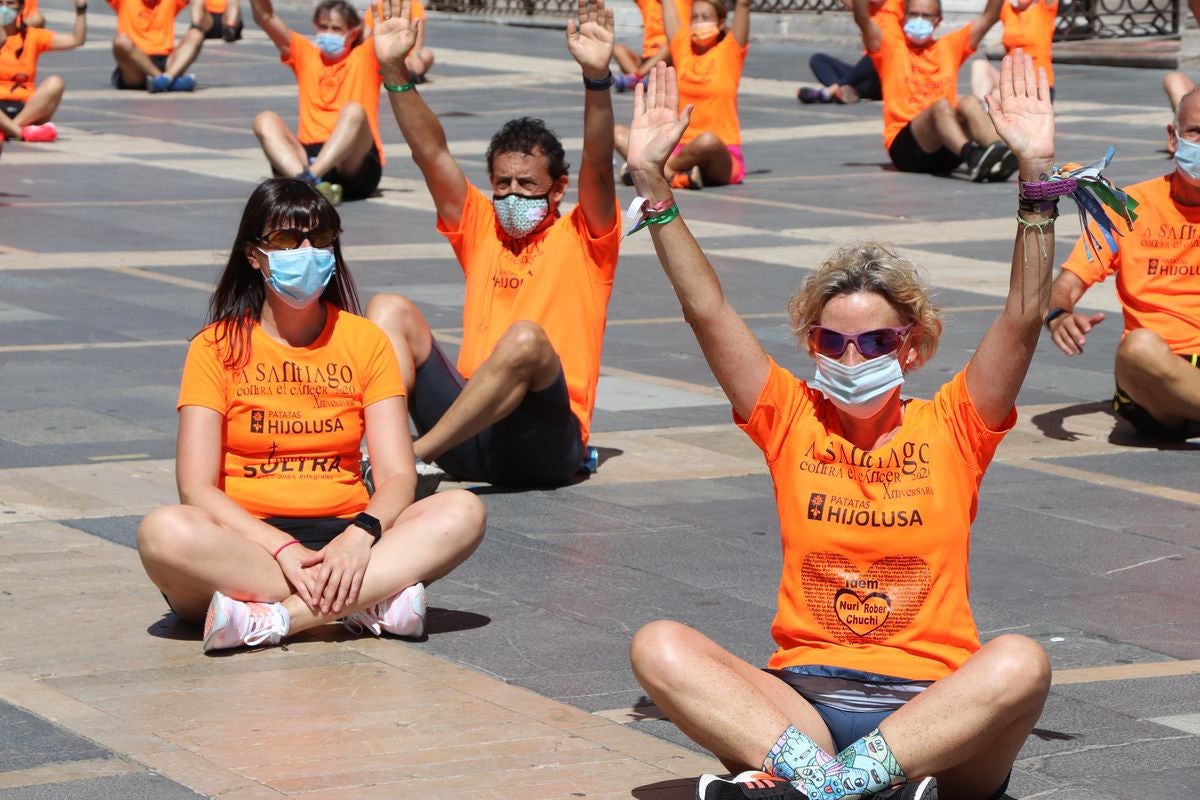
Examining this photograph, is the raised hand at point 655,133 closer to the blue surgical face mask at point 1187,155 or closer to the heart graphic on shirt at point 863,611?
the heart graphic on shirt at point 863,611

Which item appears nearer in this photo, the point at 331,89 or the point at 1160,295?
the point at 1160,295

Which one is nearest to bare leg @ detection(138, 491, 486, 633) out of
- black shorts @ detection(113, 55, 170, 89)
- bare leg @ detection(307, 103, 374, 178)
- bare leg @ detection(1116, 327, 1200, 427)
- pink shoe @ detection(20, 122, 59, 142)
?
bare leg @ detection(1116, 327, 1200, 427)

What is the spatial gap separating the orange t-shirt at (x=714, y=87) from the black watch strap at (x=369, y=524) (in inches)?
499

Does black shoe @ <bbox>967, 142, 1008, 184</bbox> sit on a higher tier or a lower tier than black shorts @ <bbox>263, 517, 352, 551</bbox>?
lower

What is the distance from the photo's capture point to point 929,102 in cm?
1945

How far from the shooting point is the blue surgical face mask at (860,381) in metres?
4.66

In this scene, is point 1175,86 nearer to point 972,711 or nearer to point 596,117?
point 596,117

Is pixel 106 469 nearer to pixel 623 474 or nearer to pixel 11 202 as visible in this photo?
pixel 623 474

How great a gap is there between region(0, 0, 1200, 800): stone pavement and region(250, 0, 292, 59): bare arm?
6.22 ft

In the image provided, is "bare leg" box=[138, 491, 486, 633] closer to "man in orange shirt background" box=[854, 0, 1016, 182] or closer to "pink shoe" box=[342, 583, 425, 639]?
"pink shoe" box=[342, 583, 425, 639]

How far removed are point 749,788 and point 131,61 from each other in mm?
24736

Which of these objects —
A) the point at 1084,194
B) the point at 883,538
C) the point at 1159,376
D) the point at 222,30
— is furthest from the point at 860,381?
the point at 222,30

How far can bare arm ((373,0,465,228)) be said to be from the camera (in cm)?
766

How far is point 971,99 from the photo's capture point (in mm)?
19000
